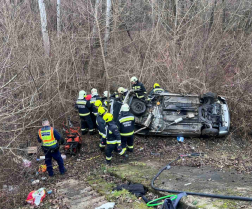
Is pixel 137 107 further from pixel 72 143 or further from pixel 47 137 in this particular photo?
pixel 47 137

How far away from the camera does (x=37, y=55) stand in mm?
8617

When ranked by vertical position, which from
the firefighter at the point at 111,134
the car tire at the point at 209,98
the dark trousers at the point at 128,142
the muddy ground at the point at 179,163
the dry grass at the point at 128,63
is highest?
the dry grass at the point at 128,63

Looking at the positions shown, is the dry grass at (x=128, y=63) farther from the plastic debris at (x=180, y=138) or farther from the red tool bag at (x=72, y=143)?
the plastic debris at (x=180, y=138)

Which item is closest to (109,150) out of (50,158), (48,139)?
(50,158)

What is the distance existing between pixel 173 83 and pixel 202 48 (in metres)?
2.56

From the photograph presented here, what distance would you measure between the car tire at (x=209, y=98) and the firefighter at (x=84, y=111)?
13.2 ft

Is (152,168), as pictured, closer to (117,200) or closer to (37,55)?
(117,200)

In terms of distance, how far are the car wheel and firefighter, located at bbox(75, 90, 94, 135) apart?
1.64 metres

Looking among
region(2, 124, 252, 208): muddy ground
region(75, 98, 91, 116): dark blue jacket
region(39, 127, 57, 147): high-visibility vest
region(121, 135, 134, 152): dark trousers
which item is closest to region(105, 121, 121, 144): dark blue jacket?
region(121, 135, 134, 152): dark trousers

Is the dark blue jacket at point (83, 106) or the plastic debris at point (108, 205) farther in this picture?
the dark blue jacket at point (83, 106)

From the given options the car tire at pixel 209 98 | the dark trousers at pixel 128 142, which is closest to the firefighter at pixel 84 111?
the dark trousers at pixel 128 142

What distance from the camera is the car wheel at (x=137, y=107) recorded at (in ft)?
25.9

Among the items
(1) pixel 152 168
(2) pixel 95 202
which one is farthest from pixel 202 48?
(2) pixel 95 202

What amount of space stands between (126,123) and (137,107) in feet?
4.25
